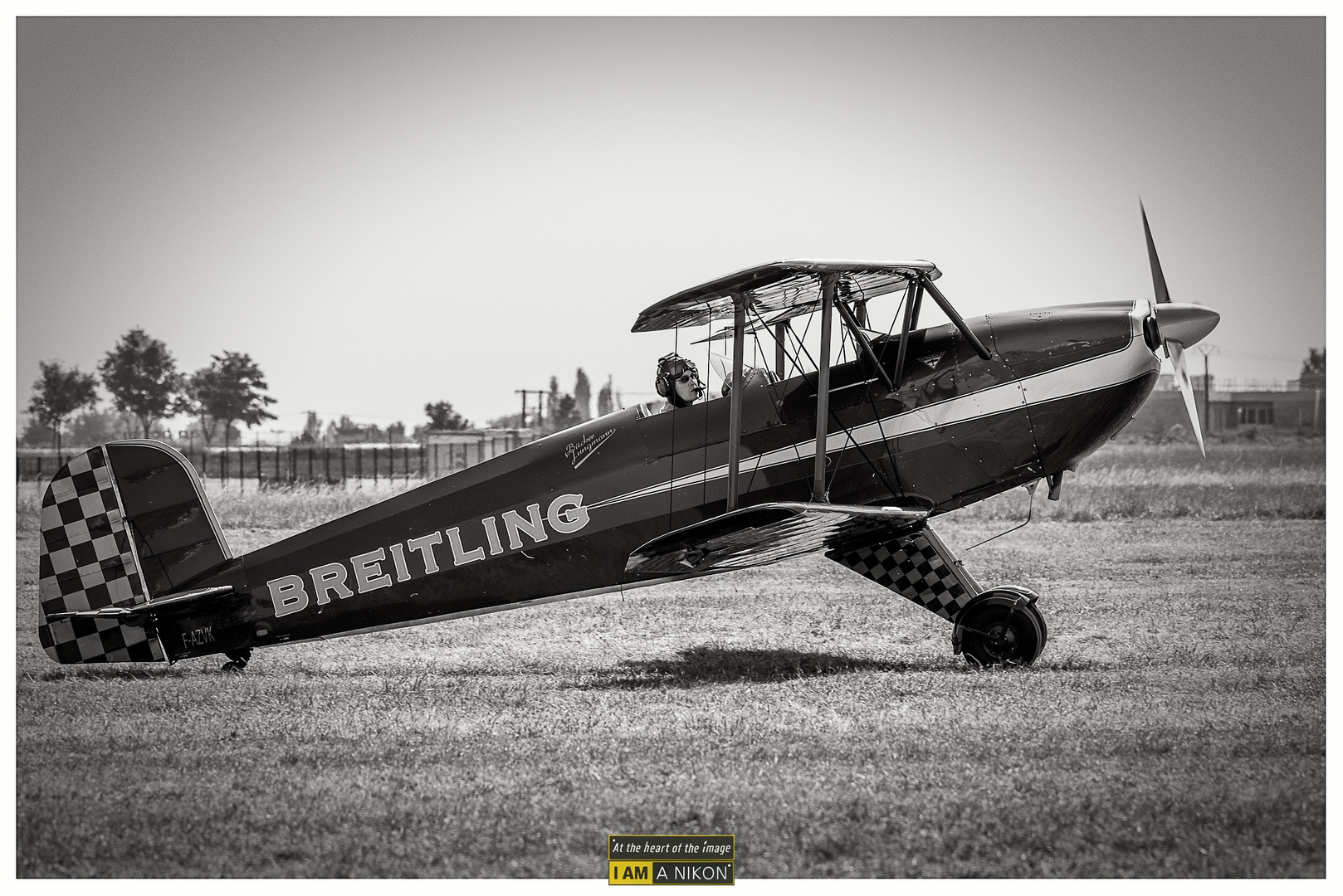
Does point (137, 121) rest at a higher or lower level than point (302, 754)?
higher

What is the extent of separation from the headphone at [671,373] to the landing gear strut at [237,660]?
10.2 ft

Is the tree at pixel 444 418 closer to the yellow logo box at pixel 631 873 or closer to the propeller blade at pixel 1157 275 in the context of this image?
the propeller blade at pixel 1157 275

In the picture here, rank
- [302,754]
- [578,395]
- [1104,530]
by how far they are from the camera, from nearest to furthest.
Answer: [302,754] < [1104,530] < [578,395]

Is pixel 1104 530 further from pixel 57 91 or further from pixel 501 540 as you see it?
pixel 57 91

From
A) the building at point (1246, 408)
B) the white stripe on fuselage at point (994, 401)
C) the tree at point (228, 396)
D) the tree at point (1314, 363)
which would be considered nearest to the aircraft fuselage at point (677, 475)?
the white stripe on fuselage at point (994, 401)

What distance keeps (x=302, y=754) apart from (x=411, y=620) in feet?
5.57

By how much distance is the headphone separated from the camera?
654cm

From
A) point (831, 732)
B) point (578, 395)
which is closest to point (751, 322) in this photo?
point (831, 732)

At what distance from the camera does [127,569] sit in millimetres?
6391

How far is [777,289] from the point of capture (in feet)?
19.9

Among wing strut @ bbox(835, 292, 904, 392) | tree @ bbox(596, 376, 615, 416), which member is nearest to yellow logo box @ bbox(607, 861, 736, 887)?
wing strut @ bbox(835, 292, 904, 392)

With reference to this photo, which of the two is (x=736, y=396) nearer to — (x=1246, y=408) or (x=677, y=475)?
(x=677, y=475)

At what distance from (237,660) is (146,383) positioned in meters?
13.3

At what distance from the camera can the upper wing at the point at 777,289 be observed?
535 cm
